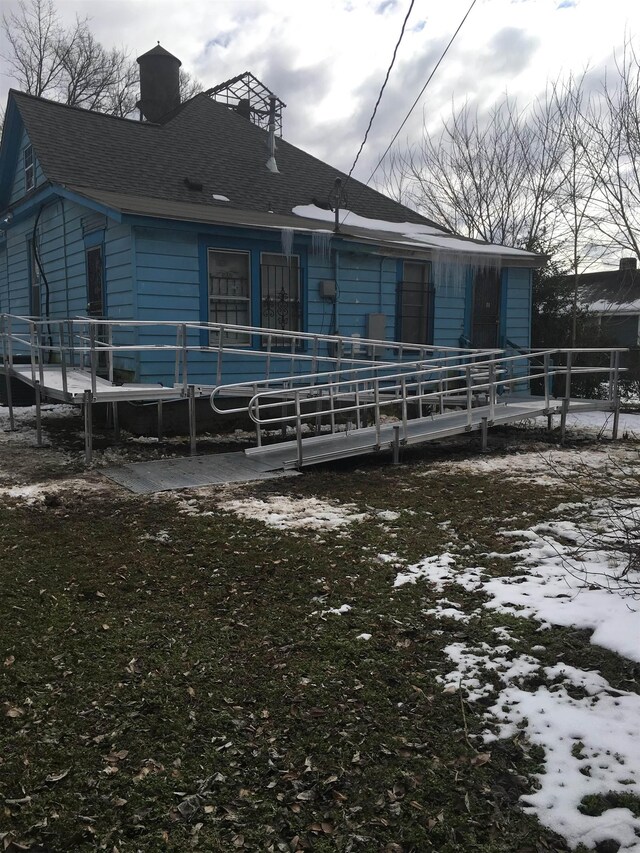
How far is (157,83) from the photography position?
1695 centimetres

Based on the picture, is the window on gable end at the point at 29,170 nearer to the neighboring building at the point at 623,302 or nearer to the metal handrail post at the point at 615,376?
the metal handrail post at the point at 615,376

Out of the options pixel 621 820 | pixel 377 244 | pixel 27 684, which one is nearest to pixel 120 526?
pixel 27 684

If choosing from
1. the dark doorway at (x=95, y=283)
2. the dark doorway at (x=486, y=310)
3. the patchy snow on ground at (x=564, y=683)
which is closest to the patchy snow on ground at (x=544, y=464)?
the patchy snow on ground at (x=564, y=683)

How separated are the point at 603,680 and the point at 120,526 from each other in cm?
391

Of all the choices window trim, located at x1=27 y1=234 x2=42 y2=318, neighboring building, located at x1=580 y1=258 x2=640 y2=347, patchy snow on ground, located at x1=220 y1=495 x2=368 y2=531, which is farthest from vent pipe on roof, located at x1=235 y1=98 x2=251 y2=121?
patchy snow on ground, located at x1=220 y1=495 x2=368 y2=531

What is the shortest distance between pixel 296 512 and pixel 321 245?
22.3ft

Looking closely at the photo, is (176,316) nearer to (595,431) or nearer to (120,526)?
(120,526)

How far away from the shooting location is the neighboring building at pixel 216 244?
34.0ft

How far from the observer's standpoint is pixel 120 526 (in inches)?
222

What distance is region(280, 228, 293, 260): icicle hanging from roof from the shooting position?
10.9 meters

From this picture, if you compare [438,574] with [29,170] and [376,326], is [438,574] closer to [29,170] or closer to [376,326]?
[376,326]

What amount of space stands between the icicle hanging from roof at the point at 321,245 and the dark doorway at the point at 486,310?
3.55 m

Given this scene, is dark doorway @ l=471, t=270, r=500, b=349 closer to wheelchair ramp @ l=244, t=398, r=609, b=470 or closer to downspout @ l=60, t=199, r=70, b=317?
wheelchair ramp @ l=244, t=398, r=609, b=470

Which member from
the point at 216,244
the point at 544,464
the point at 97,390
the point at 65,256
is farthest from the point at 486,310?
the point at 97,390
